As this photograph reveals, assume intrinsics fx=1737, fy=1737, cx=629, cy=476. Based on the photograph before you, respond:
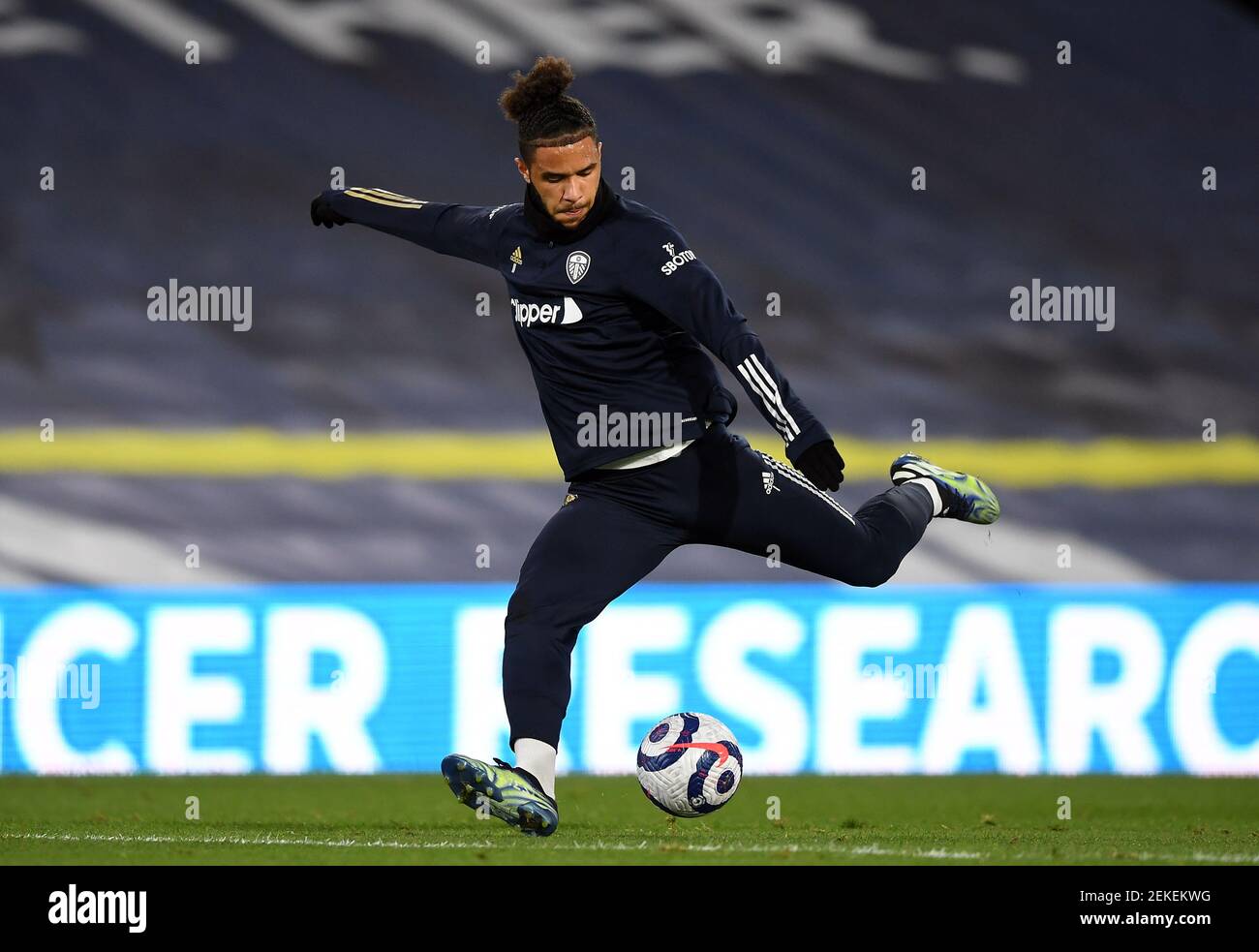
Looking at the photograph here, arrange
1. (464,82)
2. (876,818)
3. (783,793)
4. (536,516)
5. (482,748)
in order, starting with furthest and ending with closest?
(464,82)
(536,516)
(482,748)
(783,793)
(876,818)

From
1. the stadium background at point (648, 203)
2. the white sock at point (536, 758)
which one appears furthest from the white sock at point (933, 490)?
the stadium background at point (648, 203)

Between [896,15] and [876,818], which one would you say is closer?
[876,818]

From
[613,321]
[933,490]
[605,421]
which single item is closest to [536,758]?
[605,421]

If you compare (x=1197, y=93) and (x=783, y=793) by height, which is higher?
(x=1197, y=93)

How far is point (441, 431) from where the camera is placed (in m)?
11.2

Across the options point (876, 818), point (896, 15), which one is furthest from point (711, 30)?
point (876, 818)

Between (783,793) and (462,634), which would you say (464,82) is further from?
(783,793)

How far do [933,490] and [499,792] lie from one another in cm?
211

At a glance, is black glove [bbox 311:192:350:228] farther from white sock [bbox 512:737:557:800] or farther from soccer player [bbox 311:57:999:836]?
white sock [bbox 512:737:557:800]

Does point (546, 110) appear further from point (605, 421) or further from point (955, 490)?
point (955, 490)

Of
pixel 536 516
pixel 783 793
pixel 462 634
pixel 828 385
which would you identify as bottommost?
pixel 783 793

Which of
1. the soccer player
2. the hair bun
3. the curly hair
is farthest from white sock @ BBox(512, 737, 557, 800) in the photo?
the hair bun

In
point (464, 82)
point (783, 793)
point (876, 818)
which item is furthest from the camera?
point (464, 82)

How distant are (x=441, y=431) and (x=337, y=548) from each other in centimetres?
100
